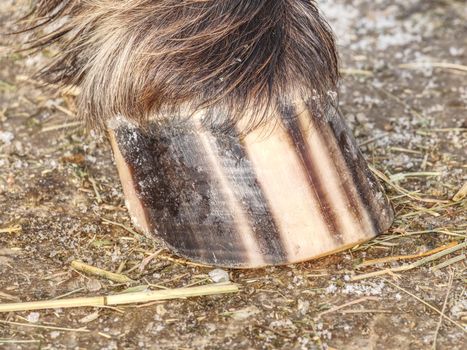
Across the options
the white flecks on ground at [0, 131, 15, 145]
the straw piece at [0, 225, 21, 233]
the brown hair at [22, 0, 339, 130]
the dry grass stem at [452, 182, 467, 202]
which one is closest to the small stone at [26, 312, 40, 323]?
the straw piece at [0, 225, 21, 233]

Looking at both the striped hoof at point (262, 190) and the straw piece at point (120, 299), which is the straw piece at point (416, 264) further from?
the straw piece at point (120, 299)

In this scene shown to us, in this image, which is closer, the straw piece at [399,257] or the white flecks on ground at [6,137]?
the straw piece at [399,257]

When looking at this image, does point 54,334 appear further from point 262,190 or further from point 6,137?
point 6,137

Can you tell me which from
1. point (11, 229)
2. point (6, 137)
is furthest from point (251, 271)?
point (6, 137)

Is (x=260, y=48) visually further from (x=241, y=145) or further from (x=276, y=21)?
(x=241, y=145)

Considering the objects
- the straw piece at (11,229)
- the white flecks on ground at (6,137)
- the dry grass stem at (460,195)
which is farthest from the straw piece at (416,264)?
the white flecks on ground at (6,137)

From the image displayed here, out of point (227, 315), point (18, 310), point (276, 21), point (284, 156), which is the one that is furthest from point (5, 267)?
point (276, 21)
